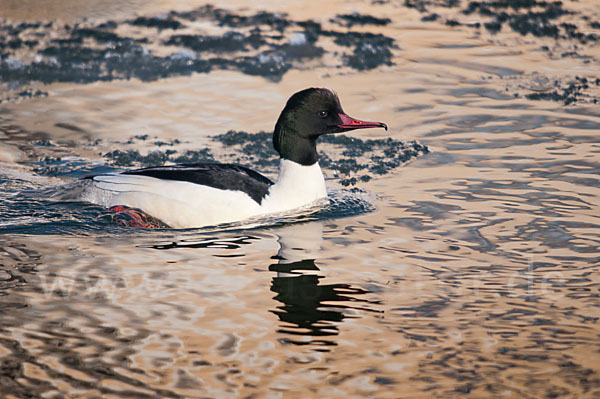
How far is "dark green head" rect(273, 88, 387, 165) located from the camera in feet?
22.5

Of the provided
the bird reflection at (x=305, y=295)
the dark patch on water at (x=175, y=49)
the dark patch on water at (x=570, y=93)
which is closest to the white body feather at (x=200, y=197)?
the bird reflection at (x=305, y=295)

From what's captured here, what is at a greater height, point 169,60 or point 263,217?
point 169,60

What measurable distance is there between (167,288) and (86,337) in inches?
34.2

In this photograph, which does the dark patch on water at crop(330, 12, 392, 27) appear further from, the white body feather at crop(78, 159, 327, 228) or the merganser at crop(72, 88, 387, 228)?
the white body feather at crop(78, 159, 327, 228)

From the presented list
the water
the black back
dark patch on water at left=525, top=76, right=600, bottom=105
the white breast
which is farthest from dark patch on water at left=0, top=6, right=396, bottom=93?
the black back

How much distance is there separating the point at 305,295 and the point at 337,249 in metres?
1.04

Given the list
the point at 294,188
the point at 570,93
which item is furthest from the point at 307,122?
the point at 570,93

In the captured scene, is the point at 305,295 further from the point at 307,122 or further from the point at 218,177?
the point at 307,122

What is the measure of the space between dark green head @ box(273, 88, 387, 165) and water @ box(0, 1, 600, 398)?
0.64 meters

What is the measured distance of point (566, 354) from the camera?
4273 millimetres

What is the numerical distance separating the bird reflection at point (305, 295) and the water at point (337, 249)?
20 millimetres

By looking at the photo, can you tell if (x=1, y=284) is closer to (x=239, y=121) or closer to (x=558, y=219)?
(x=558, y=219)

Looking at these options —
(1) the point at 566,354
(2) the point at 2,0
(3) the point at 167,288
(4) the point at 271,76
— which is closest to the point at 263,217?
(3) the point at 167,288

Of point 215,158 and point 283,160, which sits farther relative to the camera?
point 215,158
